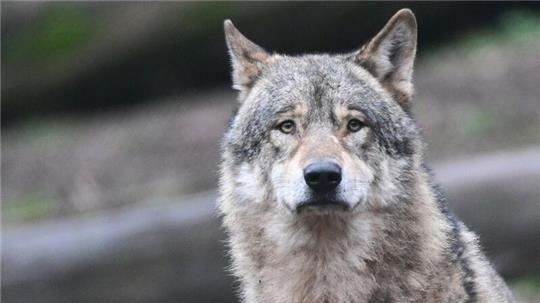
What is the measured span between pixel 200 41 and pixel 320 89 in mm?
8596

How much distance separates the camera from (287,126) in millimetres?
6938

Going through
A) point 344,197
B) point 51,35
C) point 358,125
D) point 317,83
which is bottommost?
point 344,197

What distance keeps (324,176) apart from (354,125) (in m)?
0.54

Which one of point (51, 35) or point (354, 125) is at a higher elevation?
point (51, 35)

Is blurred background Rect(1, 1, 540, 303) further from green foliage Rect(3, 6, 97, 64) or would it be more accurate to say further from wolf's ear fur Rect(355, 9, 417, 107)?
wolf's ear fur Rect(355, 9, 417, 107)

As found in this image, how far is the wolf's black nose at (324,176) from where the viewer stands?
21.2 feet

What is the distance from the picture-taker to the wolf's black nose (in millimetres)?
6449

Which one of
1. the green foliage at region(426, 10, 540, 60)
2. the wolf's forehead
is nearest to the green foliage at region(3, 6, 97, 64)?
the green foliage at region(426, 10, 540, 60)

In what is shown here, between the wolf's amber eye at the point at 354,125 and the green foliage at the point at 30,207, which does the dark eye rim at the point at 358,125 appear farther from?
the green foliage at the point at 30,207

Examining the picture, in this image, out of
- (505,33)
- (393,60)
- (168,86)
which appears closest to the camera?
(393,60)

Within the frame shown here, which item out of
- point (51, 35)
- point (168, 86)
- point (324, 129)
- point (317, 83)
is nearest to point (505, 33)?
point (168, 86)

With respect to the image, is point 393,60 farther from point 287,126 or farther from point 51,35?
point 51,35

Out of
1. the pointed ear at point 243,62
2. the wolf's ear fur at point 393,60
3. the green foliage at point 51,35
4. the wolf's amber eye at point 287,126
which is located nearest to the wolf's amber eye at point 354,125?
the wolf's amber eye at point 287,126

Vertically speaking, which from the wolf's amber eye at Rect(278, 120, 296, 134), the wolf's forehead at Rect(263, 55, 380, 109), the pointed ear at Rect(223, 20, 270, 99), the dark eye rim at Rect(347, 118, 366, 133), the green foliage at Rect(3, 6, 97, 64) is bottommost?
the dark eye rim at Rect(347, 118, 366, 133)
